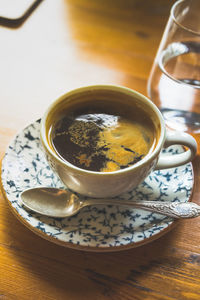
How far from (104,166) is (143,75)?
17.1 inches

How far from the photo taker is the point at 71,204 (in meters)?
0.62

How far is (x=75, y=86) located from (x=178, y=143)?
1.34 feet

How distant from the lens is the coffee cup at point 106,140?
1.90ft

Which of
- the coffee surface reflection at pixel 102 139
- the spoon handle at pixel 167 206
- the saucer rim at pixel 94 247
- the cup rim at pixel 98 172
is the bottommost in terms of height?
the saucer rim at pixel 94 247

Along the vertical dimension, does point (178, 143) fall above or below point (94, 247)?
above

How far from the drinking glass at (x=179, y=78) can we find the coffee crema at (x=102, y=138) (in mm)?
180

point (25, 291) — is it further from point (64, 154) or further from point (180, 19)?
point (180, 19)

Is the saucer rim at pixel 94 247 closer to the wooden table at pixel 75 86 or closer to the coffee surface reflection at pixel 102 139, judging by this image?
the wooden table at pixel 75 86

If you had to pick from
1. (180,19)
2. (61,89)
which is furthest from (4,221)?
(180,19)

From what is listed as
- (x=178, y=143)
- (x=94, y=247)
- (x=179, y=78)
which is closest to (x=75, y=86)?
(x=179, y=78)

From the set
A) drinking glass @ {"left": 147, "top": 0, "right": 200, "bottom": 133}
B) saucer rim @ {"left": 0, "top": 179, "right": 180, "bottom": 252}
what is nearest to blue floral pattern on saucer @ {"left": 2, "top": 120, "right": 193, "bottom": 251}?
saucer rim @ {"left": 0, "top": 179, "right": 180, "bottom": 252}

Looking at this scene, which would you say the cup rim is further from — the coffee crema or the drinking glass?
the drinking glass

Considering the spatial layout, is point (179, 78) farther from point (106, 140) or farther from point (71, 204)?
point (71, 204)

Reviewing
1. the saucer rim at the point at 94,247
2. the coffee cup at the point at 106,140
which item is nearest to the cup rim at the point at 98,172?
the coffee cup at the point at 106,140
